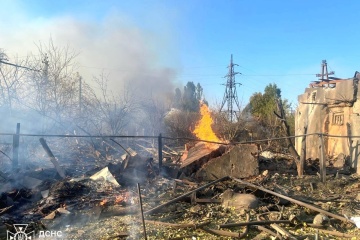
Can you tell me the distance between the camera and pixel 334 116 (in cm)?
1167

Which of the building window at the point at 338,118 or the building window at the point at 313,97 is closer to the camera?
the building window at the point at 338,118

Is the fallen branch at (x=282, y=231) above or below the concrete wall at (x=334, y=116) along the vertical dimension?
below

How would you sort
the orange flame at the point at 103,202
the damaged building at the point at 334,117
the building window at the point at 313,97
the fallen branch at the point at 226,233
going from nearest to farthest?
the fallen branch at the point at 226,233 < the orange flame at the point at 103,202 < the damaged building at the point at 334,117 < the building window at the point at 313,97

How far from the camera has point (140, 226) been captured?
5.33 m

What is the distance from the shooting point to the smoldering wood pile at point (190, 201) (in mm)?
5254

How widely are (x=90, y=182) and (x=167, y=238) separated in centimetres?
350

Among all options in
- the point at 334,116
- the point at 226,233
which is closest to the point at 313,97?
the point at 334,116

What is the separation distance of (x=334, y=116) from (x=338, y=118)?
228 mm

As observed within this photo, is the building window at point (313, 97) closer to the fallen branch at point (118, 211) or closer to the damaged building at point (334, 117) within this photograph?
the damaged building at point (334, 117)

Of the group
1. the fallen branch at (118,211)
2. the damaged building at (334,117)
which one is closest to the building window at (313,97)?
the damaged building at (334,117)

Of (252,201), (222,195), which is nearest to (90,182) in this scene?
(222,195)

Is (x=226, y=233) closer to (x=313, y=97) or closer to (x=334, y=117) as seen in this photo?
(x=334, y=117)

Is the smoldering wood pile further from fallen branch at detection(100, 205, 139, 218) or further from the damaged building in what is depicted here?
the damaged building

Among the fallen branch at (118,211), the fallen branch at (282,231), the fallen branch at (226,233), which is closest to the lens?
the fallen branch at (282,231)
